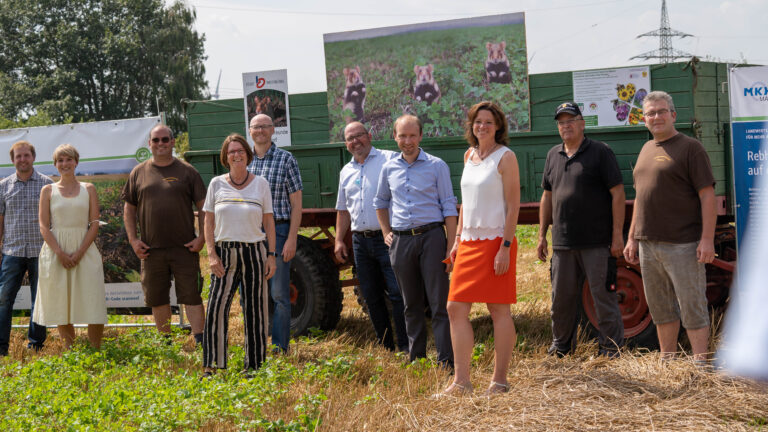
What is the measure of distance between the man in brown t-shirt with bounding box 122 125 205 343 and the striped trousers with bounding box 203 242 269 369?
40.9 inches

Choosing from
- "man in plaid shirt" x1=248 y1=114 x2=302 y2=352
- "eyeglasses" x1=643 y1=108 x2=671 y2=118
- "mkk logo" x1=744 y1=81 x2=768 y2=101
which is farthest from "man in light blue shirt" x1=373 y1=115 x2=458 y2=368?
"mkk logo" x1=744 y1=81 x2=768 y2=101

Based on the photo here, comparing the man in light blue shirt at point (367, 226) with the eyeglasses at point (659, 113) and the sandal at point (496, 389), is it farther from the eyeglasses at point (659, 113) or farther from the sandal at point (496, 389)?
the eyeglasses at point (659, 113)

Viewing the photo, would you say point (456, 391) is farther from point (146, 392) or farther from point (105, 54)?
point (105, 54)

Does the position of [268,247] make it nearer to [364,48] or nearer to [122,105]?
[364,48]

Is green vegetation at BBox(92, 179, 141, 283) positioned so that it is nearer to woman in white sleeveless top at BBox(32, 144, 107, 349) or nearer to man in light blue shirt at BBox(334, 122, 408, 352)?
woman in white sleeveless top at BBox(32, 144, 107, 349)

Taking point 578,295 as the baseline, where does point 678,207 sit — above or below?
above

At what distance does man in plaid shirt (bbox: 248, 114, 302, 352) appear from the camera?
5.87 metres

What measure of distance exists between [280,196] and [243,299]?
90 centimetres

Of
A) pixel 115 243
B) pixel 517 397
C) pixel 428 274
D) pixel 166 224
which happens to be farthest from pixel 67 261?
pixel 517 397

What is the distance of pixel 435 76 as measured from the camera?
656cm

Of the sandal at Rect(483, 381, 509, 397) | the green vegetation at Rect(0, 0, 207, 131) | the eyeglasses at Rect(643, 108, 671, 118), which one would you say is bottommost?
the sandal at Rect(483, 381, 509, 397)

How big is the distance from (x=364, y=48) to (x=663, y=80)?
2.48 meters

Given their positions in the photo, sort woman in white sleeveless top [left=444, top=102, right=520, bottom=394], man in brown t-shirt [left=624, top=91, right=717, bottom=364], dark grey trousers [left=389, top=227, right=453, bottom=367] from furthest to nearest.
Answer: dark grey trousers [left=389, top=227, right=453, bottom=367]
man in brown t-shirt [left=624, top=91, right=717, bottom=364]
woman in white sleeveless top [left=444, top=102, right=520, bottom=394]

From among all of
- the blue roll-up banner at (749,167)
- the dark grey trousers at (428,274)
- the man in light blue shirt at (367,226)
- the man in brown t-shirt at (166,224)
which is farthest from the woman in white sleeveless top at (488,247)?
the man in brown t-shirt at (166,224)
